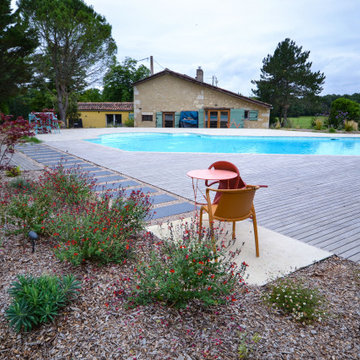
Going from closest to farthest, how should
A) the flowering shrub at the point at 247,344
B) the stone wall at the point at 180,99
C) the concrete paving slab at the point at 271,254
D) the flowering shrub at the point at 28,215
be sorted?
the flowering shrub at the point at 247,344 < the concrete paving slab at the point at 271,254 < the flowering shrub at the point at 28,215 < the stone wall at the point at 180,99

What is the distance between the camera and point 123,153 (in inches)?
→ 387

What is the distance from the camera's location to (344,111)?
75.7 ft

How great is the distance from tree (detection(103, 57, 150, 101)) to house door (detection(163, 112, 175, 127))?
40.3ft

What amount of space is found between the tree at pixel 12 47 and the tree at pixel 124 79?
975 inches

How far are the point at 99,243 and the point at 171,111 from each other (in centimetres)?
2580

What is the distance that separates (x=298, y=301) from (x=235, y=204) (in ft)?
3.38

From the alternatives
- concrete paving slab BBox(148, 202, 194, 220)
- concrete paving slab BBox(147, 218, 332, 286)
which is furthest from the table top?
concrete paving slab BBox(148, 202, 194, 220)

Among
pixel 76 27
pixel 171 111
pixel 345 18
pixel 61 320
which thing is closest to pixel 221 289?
pixel 61 320

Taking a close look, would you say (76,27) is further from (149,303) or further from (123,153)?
(149,303)

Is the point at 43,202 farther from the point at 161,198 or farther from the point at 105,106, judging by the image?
the point at 105,106

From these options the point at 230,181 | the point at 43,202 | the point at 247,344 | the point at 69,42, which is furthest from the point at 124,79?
the point at 247,344

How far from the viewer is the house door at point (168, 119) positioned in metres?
27.5

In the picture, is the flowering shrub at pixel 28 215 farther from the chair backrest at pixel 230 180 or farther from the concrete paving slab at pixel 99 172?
the concrete paving slab at pixel 99 172

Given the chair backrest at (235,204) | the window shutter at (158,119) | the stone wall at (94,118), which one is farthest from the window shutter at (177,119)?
the chair backrest at (235,204)
